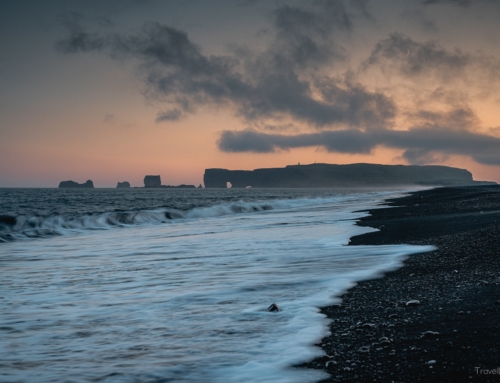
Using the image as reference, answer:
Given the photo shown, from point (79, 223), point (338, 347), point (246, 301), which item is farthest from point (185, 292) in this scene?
point (79, 223)

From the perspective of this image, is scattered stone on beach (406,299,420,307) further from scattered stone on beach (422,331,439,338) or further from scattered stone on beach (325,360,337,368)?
scattered stone on beach (325,360,337,368)

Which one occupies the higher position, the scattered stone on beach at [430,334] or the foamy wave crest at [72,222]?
the scattered stone on beach at [430,334]

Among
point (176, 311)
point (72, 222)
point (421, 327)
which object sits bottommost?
point (72, 222)

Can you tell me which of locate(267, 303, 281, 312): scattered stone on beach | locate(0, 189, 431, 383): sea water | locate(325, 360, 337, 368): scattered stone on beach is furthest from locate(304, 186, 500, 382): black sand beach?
locate(267, 303, 281, 312): scattered stone on beach

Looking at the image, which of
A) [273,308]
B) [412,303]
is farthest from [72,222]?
[412,303]

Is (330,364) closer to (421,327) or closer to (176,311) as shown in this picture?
(421,327)

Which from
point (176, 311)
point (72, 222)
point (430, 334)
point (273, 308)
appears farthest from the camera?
point (72, 222)

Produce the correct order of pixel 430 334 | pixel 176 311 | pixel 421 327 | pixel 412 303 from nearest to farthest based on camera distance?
pixel 430 334 < pixel 421 327 < pixel 412 303 < pixel 176 311

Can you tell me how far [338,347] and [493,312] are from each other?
4.11 ft

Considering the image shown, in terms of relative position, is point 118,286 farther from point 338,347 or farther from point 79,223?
point 79,223

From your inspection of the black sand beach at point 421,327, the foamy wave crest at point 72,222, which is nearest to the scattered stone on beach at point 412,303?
the black sand beach at point 421,327

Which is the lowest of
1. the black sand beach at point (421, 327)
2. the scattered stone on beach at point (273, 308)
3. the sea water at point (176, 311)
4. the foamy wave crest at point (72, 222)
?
the foamy wave crest at point (72, 222)

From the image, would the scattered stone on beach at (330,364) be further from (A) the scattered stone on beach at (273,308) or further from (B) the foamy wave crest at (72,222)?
(B) the foamy wave crest at (72,222)

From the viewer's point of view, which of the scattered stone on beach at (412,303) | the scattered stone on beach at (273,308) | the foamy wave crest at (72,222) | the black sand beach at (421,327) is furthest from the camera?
the foamy wave crest at (72,222)
